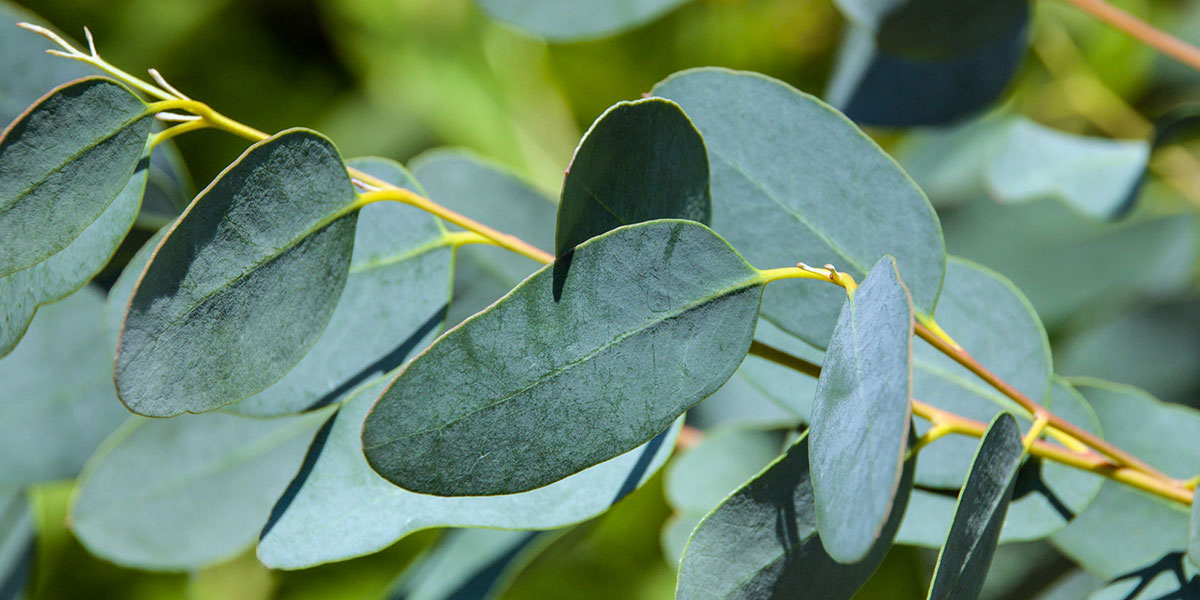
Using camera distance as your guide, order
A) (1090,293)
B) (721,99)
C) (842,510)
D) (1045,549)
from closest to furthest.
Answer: (842,510), (721,99), (1045,549), (1090,293)

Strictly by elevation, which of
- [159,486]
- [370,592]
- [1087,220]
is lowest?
[370,592]

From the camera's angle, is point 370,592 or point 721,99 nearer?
point 721,99

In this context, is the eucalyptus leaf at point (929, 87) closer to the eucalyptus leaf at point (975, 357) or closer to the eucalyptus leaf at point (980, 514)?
the eucalyptus leaf at point (975, 357)

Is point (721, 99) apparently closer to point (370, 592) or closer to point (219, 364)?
point (219, 364)

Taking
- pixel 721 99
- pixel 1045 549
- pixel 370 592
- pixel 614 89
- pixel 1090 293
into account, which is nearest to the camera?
pixel 721 99

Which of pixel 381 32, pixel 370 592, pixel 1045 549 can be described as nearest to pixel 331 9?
pixel 381 32

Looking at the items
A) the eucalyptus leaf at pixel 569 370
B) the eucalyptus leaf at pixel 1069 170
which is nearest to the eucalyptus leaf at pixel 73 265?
the eucalyptus leaf at pixel 569 370
